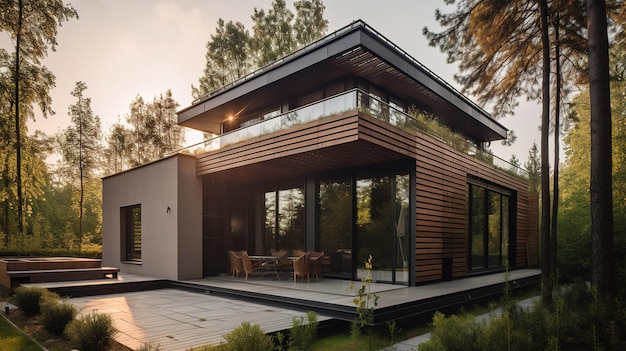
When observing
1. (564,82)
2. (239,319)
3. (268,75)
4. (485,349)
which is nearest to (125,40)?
(268,75)

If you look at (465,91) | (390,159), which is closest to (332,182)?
(390,159)

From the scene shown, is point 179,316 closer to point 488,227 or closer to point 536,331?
point 536,331

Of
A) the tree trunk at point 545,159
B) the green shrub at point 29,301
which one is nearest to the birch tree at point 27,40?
the green shrub at point 29,301

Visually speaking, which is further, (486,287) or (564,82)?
(564,82)

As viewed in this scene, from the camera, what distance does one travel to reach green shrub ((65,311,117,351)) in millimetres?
4734

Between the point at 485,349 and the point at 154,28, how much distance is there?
11504 mm

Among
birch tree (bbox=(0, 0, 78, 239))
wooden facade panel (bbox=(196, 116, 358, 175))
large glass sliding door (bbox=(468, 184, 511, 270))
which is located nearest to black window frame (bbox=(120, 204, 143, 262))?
wooden facade panel (bbox=(196, 116, 358, 175))

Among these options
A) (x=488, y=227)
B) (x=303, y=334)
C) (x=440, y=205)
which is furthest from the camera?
(x=488, y=227)

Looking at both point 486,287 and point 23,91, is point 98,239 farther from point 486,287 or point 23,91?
point 486,287

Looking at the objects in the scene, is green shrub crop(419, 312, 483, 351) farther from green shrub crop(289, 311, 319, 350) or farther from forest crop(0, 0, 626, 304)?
forest crop(0, 0, 626, 304)

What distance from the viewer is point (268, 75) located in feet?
36.5

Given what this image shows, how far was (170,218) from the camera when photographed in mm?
11461

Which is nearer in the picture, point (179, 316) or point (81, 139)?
point (179, 316)

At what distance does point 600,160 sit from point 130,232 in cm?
1411
